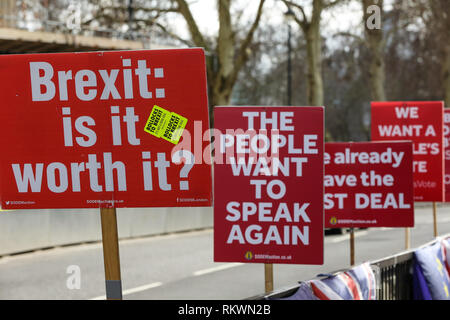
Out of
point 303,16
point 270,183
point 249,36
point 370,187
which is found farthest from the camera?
point 303,16

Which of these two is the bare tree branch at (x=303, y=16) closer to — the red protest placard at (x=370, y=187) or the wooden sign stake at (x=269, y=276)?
the red protest placard at (x=370, y=187)

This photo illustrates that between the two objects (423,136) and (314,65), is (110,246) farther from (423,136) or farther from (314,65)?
(314,65)

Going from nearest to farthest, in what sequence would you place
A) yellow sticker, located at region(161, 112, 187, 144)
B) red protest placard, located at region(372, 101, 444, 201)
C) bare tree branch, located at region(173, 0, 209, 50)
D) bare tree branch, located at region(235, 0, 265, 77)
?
yellow sticker, located at region(161, 112, 187, 144) < red protest placard, located at region(372, 101, 444, 201) < bare tree branch, located at region(235, 0, 265, 77) < bare tree branch, located at region(173, 0, 209, 50)

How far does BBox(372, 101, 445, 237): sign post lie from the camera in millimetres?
8227

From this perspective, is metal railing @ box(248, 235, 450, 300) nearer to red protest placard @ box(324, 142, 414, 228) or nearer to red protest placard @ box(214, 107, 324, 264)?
red protest placard @ box(324, 142, 414, 228)

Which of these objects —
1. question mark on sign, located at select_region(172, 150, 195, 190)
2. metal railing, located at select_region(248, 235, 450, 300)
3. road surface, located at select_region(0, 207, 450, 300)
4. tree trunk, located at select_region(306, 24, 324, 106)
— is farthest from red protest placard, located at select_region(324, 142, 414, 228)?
tree trunk, located at select_region(306, 24, 324, 106)

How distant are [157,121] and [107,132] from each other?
27cm

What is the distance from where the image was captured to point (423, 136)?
8.30 m

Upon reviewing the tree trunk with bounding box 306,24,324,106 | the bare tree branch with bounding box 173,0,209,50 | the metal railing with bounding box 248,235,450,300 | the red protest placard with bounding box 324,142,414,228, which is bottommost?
the metal railing with bounding box 248,235,450,300

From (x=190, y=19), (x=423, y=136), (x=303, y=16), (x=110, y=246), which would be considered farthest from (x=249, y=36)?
(x=110, y=246)

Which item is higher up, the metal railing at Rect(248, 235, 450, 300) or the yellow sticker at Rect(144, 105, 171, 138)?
the yellow sticker at Rect(144, 105, 171, 138)

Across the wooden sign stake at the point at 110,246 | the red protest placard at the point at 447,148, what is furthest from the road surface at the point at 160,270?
the wooden sign stake at the point at 110,246

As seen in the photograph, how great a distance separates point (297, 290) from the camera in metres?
4.39
